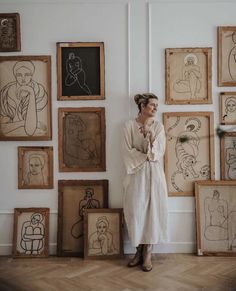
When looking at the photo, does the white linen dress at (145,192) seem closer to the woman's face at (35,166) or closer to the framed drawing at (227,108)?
the framed drawing at (227,108)

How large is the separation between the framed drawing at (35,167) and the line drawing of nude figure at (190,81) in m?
1.56

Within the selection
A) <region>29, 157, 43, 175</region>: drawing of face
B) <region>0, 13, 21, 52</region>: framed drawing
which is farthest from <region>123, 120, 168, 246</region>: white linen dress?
<region>0, 13, 21, 52</region>: framed drawing

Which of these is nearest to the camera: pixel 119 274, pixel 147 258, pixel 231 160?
pixel 119 274

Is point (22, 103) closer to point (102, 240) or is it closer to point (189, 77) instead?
point (102, 240)

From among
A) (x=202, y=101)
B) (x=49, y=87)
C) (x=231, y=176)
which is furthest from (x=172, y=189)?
(x=49, y=87)

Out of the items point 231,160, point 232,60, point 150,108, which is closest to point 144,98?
point 150,108

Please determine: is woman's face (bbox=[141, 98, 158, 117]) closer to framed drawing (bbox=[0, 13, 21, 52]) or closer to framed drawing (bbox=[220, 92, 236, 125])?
framed drawing (bbox=[220, 92, 236, 125])

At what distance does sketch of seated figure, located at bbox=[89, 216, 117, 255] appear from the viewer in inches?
152

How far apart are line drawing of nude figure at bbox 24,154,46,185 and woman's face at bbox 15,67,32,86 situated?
2.65 feet

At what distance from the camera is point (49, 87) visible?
3.95 metres

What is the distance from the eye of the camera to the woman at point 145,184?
3.64 metres

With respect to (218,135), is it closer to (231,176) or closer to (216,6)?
(231,176)

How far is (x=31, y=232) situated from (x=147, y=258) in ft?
4.27

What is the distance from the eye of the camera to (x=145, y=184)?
3670 millimetres
